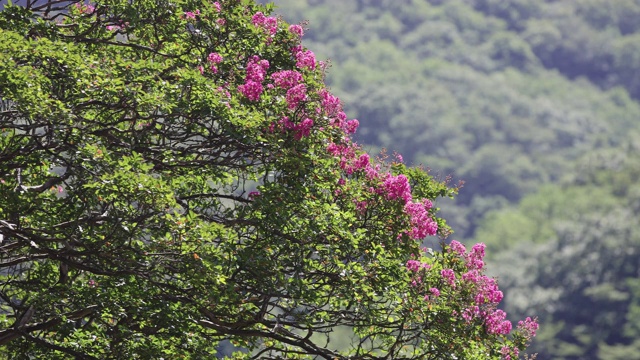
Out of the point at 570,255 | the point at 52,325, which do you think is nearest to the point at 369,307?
the point at 52,325

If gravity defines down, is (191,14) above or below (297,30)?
below

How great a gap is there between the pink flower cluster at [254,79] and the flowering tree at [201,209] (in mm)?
28

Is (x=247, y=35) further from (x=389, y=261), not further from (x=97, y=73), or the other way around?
(x=389, y=261)

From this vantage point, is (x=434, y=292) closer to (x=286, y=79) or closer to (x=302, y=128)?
(x=302, y=128)

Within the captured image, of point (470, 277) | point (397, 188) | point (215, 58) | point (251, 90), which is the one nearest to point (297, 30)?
point (215, 58)

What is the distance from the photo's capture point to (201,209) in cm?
1412

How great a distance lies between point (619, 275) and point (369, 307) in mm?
110489

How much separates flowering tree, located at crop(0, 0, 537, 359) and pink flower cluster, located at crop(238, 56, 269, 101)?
3 centimetres

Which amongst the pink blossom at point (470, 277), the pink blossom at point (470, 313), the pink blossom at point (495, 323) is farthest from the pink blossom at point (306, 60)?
the pink blossom at point (495, 323)

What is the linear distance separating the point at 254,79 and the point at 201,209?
1583 mm

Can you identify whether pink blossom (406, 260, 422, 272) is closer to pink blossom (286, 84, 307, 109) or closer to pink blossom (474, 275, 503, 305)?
pink blossom (474, 275, 503, 305)

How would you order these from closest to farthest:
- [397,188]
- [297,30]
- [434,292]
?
[397,188], [434,292], [297,30]

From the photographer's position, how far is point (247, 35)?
14.5m

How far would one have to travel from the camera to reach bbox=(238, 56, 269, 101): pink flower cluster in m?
13.8
